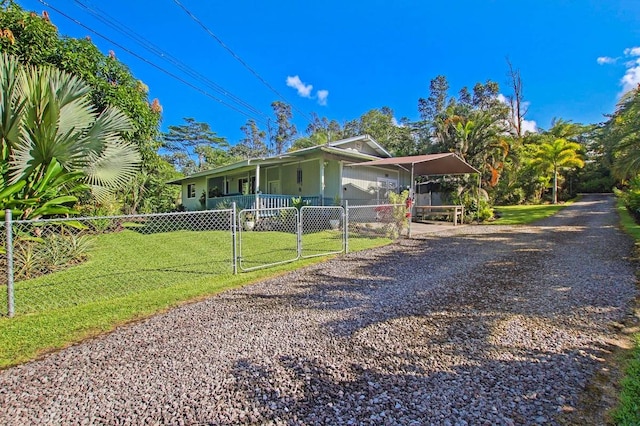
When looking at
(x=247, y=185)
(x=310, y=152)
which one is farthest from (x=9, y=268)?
(x=247, y=185)

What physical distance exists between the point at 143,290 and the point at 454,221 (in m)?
14.0

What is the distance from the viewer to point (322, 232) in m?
12.4

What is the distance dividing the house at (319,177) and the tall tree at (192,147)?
92.9 ft

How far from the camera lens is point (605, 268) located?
20.5 feet

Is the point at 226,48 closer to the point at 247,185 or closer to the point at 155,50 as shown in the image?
the point at 155,50

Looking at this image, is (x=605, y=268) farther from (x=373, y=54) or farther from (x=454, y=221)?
(x=373, y=54)

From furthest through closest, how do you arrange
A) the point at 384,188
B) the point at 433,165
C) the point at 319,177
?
the point at 384,188
the point at 433,165
the point at 319,177

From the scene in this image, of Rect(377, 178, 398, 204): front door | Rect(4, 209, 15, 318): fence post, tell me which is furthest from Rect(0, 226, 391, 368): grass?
Rect(377, 178, 398, 204): front door

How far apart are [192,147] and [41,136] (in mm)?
46248

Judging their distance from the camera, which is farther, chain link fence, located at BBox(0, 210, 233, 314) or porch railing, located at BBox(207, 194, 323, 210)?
porch railing, located at BBox(207, 194, 323, 210)

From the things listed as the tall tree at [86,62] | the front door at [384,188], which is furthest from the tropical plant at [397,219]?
the tall tree at [86,62]

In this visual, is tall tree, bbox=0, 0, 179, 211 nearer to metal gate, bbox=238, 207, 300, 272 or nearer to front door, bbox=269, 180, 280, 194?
metal gate, bbox=238, 207, 300, 272

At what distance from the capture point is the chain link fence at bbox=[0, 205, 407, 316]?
4986 mm

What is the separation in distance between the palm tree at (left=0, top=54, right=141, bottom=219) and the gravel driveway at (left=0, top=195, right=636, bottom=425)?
4.11 meters
